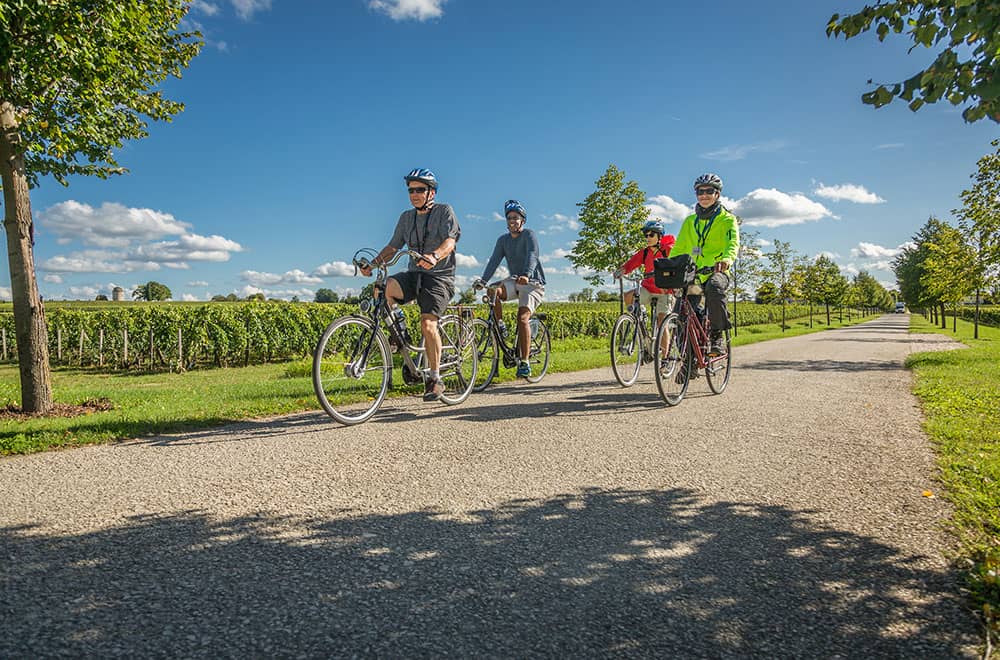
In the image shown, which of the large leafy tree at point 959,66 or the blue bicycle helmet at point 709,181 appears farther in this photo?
the blue bicycle helmet at point 709,181

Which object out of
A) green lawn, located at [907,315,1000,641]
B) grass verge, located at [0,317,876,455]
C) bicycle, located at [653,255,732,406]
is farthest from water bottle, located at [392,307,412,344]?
green lawn, located at [907,315,1000,641]

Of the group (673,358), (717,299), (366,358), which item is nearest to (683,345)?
(673,358)

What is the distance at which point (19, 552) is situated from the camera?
8.02 ft

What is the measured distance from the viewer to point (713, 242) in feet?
21.9

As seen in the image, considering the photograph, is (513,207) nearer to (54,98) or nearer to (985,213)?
(54,98)

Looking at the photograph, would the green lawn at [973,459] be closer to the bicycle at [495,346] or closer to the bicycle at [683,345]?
the bicycle at [683,345]

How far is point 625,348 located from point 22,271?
6.93 metres

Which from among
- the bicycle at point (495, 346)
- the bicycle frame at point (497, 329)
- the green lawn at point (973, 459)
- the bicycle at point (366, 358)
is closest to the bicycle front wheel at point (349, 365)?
the bicycle at point (366, 358)

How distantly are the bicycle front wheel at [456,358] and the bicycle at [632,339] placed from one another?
1843 millimetres

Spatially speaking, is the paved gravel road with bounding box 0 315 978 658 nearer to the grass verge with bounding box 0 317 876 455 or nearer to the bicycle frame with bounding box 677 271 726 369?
the grass verge with bounding box 0 317 876 455

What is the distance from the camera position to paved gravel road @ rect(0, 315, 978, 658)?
184 centimetres

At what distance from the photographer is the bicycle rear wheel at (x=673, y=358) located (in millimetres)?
5969

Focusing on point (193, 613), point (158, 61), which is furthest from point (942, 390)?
point (158, 61)

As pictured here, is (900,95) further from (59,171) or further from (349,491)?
(59,171)
